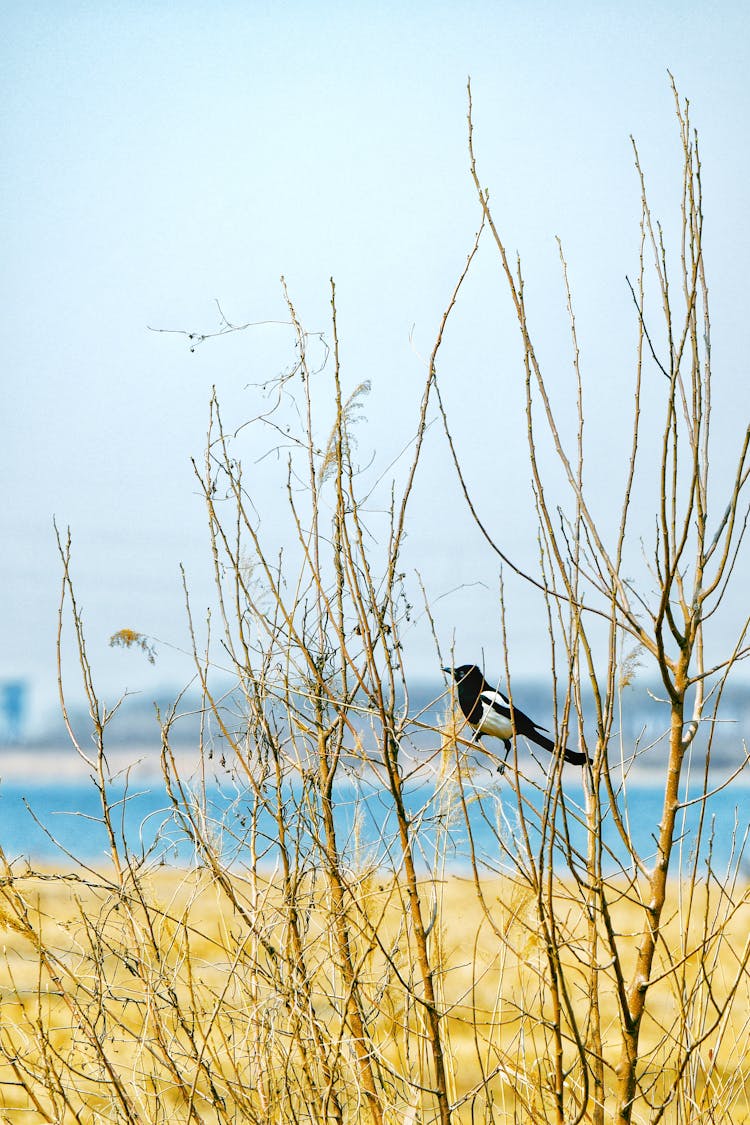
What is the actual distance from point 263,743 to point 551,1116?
115 centimetres

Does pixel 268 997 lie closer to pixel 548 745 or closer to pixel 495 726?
pixel 548 745

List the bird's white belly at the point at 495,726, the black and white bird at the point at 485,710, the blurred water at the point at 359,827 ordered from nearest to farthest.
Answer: the blurred water at the point at 359,827 < the black and white bird at the point at 485,710 < the bird's white belly at the point at 495,726

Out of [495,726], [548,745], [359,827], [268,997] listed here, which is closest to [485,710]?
[495,726]

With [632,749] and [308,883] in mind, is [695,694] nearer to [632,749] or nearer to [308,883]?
[632,749]

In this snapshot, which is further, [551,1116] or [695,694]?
[551,1116]

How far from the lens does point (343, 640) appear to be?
1.68 metres

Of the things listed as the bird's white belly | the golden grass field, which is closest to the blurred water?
the golden grass field

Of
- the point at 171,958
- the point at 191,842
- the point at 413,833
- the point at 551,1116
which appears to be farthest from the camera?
the point at 551,1116

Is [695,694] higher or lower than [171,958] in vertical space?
higher

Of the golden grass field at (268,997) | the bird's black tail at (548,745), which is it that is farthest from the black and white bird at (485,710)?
the golden grass field at (268,997)

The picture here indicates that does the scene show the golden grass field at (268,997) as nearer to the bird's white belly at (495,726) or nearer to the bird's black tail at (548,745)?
the bird's black tail at (548,745)

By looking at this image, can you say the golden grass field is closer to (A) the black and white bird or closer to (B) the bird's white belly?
(A) the black and white bird

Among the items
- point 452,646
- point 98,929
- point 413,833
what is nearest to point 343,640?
point 452,646

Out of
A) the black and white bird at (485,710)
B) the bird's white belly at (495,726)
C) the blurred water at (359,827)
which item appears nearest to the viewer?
the blurred water at (359,827)
